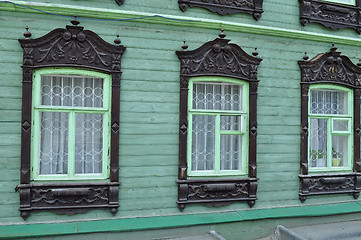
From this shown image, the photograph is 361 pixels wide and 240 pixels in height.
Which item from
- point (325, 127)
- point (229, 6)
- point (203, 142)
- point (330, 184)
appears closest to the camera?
point (203, 142)

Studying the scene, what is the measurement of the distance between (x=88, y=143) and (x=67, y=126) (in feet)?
1.39

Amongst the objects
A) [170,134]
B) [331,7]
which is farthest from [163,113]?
[331,7]

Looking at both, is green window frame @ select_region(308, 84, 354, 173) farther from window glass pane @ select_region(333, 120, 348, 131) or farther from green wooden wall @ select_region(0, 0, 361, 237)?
green wooden wall @ select_region(0, 0, 361, 237)

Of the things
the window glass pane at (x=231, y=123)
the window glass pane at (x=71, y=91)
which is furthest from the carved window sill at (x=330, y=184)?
the window glass pane at (x=71, y=91)

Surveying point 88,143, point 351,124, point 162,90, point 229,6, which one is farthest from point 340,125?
point 88,143

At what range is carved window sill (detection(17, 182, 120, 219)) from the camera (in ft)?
16.9

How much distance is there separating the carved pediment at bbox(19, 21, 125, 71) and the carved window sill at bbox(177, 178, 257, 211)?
2.33 metres

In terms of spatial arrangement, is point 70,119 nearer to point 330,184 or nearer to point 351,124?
point 330,184

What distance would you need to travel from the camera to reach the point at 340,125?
23.4 feet

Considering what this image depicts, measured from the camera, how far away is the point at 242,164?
6289 millimetres

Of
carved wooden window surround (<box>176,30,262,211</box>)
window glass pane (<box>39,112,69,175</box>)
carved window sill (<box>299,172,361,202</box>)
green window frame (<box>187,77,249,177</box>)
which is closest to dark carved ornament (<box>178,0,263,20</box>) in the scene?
carved wooden window surround (<box>176,30,262,211</box>)

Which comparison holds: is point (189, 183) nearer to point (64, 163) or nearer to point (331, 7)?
point (64, 163)

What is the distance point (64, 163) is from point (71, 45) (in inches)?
72.9

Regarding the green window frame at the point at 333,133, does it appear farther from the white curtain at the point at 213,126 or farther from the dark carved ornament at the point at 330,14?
the white curtain at the point at 213,126
